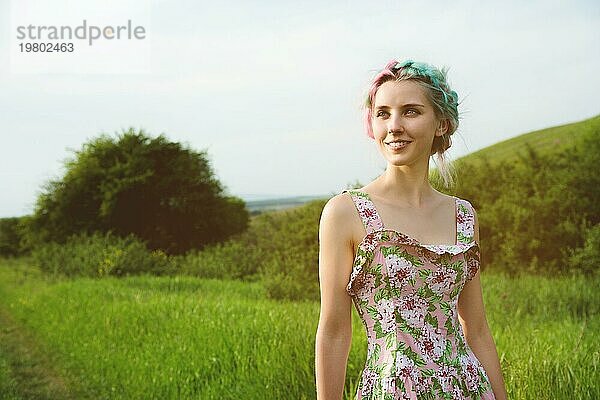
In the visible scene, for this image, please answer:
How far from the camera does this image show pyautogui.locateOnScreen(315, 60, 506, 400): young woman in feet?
6.38

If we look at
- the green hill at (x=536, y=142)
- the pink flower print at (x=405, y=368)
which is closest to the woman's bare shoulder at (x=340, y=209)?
the pink flower print at (x=405, y=368)

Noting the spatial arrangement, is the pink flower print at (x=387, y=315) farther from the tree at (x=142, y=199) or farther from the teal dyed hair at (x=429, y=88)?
the tree at (x=142, y=199)

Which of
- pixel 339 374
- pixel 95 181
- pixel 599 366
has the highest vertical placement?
pixel 95 181

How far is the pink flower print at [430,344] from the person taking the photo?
1.98 meters

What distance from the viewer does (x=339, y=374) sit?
1.94m

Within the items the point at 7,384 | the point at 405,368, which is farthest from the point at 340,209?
the point at 7,384

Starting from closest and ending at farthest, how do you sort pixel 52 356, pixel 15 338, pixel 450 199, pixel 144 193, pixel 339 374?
pixel 339 374 → pixel 450 199 → pixel 52 356 → pixel 15 338 → pixel 144 193

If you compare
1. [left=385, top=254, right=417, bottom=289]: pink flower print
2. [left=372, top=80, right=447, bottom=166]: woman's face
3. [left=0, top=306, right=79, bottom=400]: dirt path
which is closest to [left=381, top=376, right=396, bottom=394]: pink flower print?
[left=385, top=254, right=417, bottom=289]: pink flower print

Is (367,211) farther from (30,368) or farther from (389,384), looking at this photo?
(30,368)

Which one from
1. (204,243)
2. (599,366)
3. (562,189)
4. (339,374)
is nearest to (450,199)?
(339,374)

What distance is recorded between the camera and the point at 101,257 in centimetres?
1382

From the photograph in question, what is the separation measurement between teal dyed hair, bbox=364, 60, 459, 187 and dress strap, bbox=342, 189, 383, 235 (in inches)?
7.1

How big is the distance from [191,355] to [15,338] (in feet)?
16.7

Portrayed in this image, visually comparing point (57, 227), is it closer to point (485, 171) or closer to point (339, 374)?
point (485, 171)
